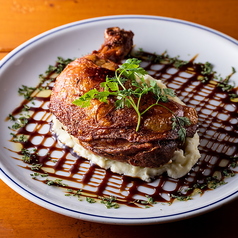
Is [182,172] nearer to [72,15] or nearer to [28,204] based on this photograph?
[28,204]

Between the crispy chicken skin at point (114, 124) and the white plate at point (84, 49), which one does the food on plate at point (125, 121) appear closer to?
the crispy chicken skin at point (114, 124)

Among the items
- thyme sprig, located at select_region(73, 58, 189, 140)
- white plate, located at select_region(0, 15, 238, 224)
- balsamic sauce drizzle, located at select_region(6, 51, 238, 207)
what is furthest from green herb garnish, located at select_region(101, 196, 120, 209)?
thyme sprig, located at select_region(73, 58, 189, 140)

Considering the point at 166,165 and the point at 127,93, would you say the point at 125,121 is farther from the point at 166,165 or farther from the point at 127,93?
the point at 166,165

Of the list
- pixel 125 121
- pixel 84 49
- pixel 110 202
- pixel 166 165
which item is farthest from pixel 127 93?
pixel 84 49

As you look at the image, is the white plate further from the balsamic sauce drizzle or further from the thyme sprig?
the thyme sprig

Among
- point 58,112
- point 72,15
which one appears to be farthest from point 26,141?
point 72,15

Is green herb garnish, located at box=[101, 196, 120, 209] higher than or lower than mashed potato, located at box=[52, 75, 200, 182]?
lower

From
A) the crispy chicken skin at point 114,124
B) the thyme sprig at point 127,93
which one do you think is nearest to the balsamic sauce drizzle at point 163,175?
the crispy chicken skin at point 114,124
